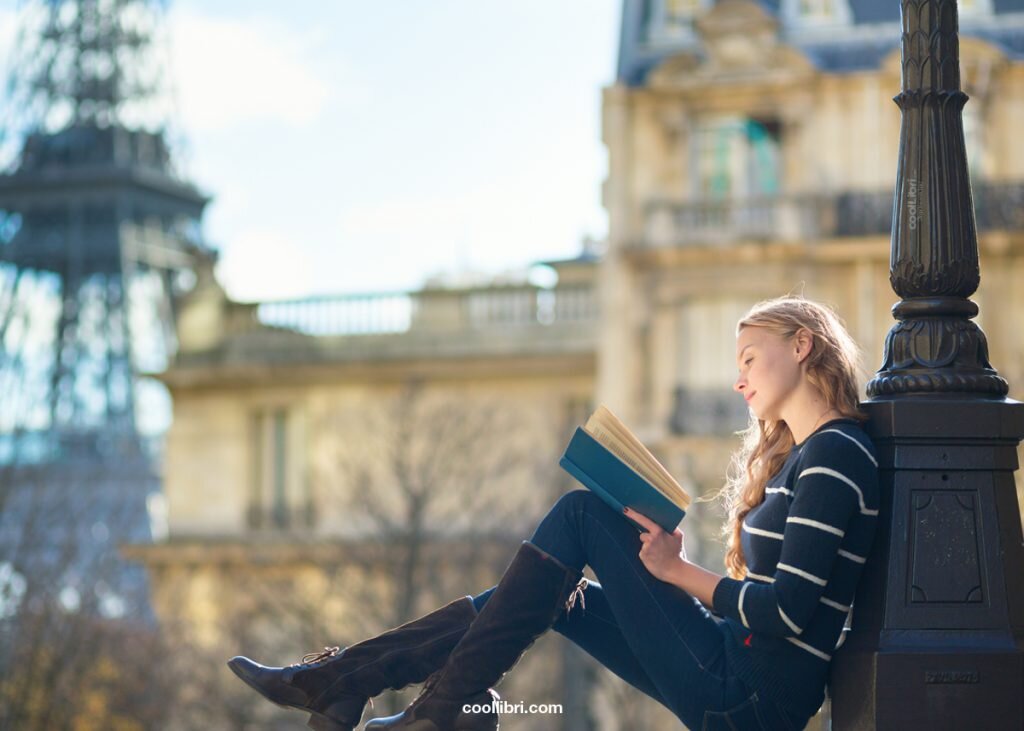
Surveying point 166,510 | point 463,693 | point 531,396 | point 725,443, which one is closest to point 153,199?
point 166,510

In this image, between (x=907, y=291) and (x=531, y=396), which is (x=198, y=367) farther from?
(x=907, y=291)

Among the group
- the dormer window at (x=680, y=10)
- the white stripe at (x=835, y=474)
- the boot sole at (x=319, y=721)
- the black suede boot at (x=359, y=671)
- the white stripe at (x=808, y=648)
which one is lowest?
the boot sole at (x=319, y=721)

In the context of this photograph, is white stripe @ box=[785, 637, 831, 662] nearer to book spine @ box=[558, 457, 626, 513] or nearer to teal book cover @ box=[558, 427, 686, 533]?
teal book cover @ box=[558, 427, 686, 533]

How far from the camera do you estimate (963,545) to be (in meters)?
6.54

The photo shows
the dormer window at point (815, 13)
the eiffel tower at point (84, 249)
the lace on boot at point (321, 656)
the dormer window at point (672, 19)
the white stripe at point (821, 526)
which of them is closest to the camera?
the white stripe at point (821, 526)

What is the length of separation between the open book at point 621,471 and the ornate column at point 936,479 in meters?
0.69

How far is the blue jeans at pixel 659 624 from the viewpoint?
6602 mm

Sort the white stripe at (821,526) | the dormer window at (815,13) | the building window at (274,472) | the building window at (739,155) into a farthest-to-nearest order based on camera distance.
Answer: the building window at (274,472)
the dormer window at (815,13)
the building window at (739,155)
the white stripe at (821,526)

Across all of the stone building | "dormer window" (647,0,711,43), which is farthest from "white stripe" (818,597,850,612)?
"dormer window" (647,0,711,43)

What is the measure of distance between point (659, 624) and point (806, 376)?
924mm

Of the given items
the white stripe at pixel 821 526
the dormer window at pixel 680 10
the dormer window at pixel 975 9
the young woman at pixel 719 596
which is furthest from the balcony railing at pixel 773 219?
the white stripe at pixel 821 526

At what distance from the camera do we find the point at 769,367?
6.82m

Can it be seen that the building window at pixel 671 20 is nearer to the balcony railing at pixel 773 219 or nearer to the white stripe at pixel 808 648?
the balcony railing at pixel 773 219

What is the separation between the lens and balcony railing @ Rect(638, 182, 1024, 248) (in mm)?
31125
